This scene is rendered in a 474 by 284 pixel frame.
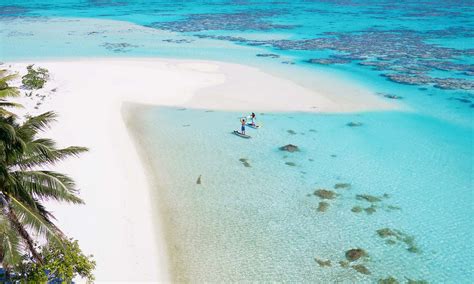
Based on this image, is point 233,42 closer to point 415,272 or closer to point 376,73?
point 376,73

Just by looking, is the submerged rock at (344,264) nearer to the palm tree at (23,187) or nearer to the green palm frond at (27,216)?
the palm tree at (23,187)

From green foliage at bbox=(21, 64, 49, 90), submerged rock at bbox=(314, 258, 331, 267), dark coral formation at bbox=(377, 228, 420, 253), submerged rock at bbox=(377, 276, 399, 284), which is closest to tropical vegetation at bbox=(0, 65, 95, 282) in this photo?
submerged rock at bbox=(314, 258, 331, 267)

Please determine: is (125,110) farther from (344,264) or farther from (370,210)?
(344,264)

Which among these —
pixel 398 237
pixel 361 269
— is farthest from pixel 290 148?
pixel 361 269

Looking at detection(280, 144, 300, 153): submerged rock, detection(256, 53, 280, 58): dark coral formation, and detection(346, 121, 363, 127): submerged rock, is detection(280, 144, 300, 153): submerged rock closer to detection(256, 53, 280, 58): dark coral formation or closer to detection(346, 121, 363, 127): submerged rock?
detection(346, 121, 363, 127): submerged rock

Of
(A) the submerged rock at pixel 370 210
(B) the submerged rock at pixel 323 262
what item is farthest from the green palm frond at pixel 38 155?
(A) the submerged rock at pixel 370 210

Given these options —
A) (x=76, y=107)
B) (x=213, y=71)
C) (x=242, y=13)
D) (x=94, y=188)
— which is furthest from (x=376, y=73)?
(x=242, y=13)

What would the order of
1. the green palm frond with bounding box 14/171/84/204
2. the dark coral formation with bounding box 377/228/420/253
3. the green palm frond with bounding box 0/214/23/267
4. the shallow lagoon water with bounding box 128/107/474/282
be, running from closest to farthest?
the green palm frond with bounding box 0/214/23/267, the green palm frond with bounding box 14/171/84/204, the shallow lagoon water with bounding box 128/107/474/282, the dark coral formation with bounding box 377/228/420/253
